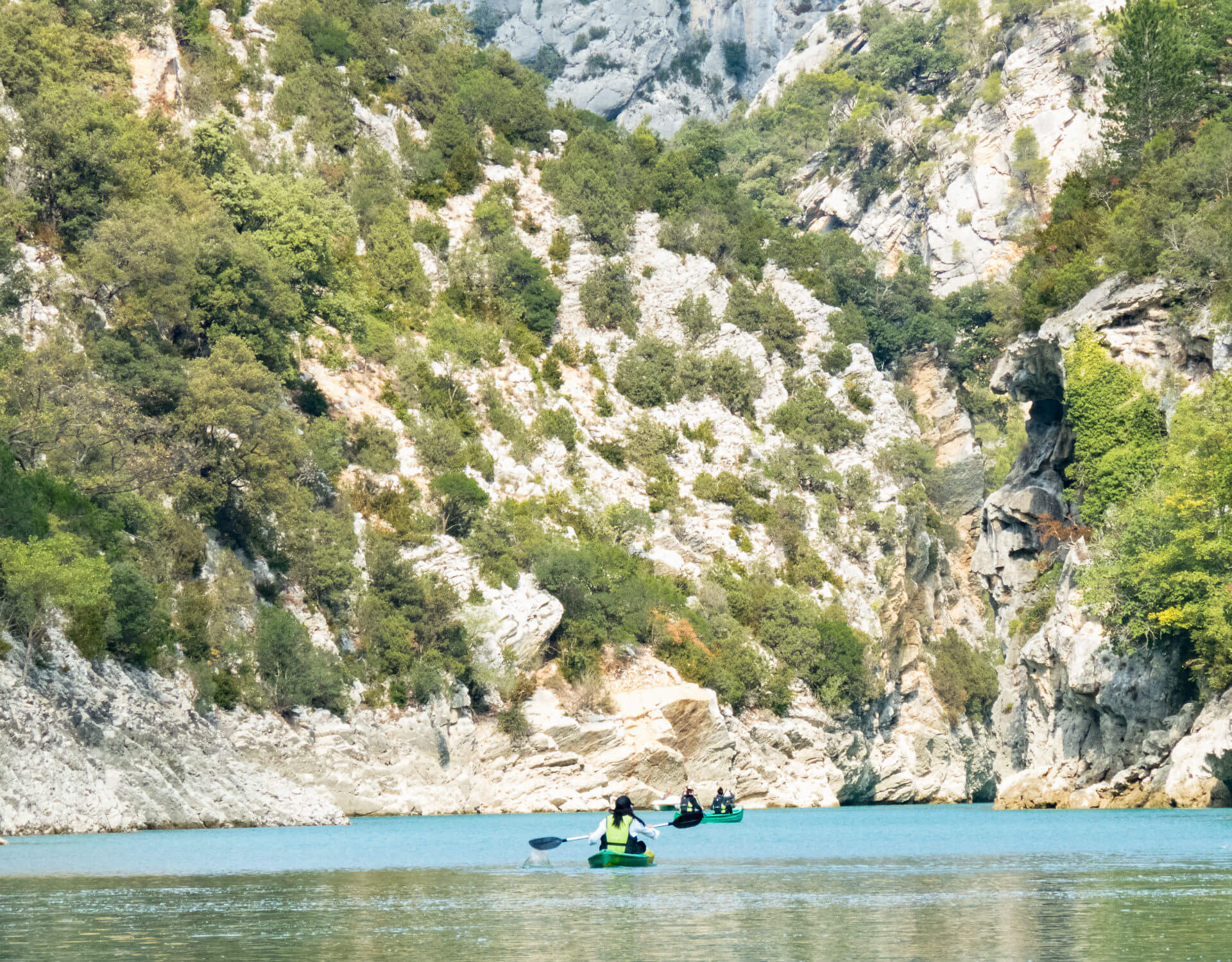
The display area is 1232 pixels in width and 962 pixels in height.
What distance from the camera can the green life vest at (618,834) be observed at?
1334 inches

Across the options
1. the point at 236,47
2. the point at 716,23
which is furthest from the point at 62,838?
the point at 716,23

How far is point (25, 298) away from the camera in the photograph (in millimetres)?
64938

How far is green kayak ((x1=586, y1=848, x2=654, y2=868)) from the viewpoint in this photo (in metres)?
33.9

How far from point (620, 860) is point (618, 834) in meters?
0.70

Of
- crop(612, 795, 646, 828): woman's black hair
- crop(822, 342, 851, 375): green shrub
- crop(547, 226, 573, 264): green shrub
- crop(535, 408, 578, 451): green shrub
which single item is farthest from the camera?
crop(822, 342, 851, 375): green shrub

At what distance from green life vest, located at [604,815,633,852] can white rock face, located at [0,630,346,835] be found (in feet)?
68.1

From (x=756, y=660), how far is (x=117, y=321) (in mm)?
41727

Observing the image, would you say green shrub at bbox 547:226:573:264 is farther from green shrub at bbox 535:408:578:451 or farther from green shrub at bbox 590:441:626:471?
green shrub at bbox 590:441:626:471

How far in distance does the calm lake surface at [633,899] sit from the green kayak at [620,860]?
0.38 metres

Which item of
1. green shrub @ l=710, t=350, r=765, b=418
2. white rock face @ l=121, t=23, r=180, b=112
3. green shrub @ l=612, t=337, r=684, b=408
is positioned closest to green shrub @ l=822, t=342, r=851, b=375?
green shrub @ l=710, t=350, r=765, b=418

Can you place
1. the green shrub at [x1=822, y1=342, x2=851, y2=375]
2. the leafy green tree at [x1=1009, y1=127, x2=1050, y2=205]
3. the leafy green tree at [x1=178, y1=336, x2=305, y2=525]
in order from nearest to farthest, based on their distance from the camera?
the leafy green tree at [x1=178, y1=336, x2=305, y2=525] < the green shrub at [x1=822, y1=342, x2=851, y2=375] < the leafy green tree at [x1=1009, y1=127, x2=1050, y2=205]

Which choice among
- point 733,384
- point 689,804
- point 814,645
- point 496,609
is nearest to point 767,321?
point 733,384

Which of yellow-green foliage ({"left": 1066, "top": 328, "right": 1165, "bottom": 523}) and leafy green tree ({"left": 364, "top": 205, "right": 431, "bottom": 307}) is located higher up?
leafy green tree ({"left": 364, "top": 205, "right": 431, "bottom": 307})

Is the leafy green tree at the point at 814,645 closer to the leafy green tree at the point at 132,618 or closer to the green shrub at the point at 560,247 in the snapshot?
the green shrub at the point at 560,247
